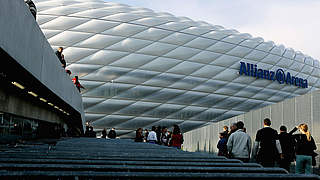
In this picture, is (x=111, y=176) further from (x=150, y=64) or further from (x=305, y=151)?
(x=150, y=64)

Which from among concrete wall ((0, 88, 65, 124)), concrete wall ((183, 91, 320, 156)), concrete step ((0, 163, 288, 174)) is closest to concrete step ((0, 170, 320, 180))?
concrete step ((0, 163, 288, 174))

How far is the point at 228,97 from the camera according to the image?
25703 mm

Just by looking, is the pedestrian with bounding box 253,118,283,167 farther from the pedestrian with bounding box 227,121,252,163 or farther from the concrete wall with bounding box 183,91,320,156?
the concrete wall with bounding box 183,91,320,156

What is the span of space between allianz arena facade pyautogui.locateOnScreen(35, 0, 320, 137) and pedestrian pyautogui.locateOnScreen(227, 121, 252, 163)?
16.1 metres

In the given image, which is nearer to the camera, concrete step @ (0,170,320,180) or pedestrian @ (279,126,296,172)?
concrete step @ (0,170,320,180)

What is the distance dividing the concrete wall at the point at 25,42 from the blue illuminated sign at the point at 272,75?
2035cm

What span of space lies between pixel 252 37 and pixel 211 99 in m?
6.86

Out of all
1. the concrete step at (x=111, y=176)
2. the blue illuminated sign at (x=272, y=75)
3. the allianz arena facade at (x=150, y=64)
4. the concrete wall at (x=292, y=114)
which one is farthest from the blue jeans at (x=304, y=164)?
the blue illuminated sign at (x=272, y=75)

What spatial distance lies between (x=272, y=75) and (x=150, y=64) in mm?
10346

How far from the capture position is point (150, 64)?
75.2 feet

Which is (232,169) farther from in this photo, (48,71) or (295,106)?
(295,106)

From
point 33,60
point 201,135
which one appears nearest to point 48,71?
point 33,60

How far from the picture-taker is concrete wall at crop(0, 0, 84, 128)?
3.76m

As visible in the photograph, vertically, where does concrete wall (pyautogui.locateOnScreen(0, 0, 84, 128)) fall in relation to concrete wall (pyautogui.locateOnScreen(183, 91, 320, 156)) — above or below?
above
